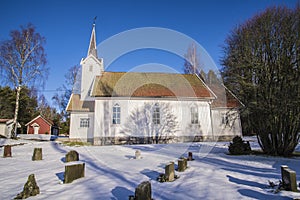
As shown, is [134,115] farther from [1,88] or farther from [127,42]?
[1,88]

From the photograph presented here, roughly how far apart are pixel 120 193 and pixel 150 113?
1476 centimetres

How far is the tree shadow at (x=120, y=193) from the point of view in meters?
4.65

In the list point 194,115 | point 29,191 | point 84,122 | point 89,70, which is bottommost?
point 29,191

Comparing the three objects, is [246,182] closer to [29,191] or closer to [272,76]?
[29,191]

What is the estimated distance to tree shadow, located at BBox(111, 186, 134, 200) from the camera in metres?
4.65

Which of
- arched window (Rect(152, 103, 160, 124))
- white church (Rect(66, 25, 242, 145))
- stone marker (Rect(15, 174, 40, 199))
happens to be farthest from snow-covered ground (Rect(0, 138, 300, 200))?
arched window (Rect(152, 103, 160, 124))

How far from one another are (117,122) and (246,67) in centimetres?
1277

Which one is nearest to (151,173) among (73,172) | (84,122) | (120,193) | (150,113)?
(120,193)

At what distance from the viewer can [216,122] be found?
67.8 ft

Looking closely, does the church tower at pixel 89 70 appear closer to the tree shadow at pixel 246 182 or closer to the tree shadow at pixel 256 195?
the tree shadow at pixel 246 182

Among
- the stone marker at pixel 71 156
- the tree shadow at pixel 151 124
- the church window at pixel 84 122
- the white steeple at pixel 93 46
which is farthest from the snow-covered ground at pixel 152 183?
the white steeple at pixel 93 46

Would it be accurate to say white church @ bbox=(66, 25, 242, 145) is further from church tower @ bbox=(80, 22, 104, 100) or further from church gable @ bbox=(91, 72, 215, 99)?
church tower @ bbox=(80, 22, 104, 100)

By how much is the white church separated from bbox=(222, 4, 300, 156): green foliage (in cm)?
772

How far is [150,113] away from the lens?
1964 cm
